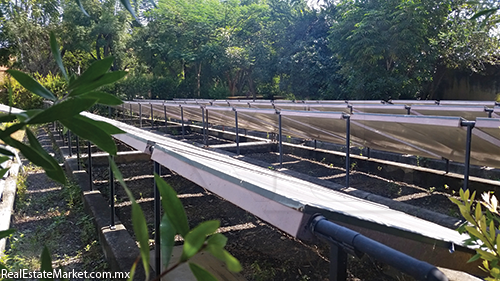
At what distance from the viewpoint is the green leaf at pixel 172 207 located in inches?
14.6

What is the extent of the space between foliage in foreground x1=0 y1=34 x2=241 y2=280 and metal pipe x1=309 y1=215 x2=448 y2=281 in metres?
0.40

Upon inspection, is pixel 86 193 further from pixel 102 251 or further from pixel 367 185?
pixel 367 185

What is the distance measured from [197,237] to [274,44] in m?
19.6

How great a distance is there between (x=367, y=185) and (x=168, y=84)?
17.2m

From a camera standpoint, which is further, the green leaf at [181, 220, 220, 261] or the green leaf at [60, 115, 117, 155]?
the green leaf at [60, 115, 117, 155]

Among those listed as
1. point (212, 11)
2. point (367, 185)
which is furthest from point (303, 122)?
point (212, 11)

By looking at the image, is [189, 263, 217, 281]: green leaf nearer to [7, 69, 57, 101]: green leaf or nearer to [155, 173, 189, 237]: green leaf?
[155, 173, 189, 237]: green leaf

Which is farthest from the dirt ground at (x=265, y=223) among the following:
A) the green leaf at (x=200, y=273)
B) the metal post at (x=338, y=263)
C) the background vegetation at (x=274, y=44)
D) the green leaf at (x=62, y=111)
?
the background vegetation at (x=274, y=44)

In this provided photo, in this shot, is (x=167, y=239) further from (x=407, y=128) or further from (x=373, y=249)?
(x=407, y=128)

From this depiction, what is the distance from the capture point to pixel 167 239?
1.24ft

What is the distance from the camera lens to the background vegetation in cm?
1277

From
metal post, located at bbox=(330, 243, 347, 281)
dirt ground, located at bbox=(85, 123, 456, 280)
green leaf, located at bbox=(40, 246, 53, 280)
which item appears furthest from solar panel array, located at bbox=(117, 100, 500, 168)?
green leaf, located at bbox=(40, 246, 53, 280)

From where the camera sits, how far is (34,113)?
0.42 meters

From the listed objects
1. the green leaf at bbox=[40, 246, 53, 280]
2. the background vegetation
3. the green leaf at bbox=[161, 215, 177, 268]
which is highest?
the background vegetation
